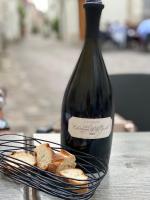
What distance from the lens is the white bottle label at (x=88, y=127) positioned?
81 centimetres

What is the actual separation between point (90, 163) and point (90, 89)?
0.42 ft

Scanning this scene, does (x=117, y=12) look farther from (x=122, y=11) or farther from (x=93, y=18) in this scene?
(x=93, y=18)

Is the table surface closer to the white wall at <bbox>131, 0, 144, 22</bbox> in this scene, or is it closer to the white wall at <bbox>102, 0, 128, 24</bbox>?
the white wall at <bbox>131, 0, 144, 22</bbox>

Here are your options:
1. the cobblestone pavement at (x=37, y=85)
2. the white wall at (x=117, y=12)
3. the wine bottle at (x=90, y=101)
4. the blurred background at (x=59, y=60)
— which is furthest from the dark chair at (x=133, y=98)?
the white wall at (x=117, y=12)

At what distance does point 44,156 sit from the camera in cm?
77

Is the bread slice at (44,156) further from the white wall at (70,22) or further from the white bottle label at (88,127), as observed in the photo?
the white wall at (70,22)

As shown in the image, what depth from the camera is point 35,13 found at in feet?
102

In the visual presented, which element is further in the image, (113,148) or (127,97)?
(127,97)

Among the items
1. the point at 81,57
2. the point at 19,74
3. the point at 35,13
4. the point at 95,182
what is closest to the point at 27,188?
the point at 95,182

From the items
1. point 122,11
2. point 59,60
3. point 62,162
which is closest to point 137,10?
point 122,11

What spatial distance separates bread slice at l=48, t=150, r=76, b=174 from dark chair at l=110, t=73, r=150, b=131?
94 cm

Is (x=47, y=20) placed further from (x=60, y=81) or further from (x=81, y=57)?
(x=81, y=57)

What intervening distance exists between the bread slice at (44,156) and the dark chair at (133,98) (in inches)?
37.2

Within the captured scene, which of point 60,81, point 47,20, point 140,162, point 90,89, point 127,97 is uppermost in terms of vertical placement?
point 90,89
